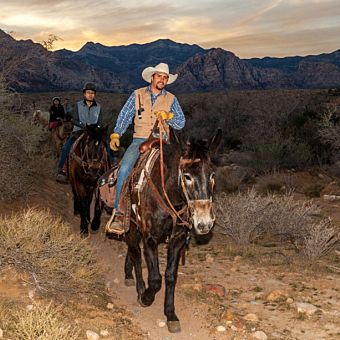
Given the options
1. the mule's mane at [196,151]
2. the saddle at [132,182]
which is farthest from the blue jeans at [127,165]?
the mule's mane at [196,151]

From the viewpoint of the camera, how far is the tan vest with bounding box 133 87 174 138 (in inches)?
261

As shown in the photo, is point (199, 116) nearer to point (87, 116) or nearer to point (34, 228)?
point (87, 116)

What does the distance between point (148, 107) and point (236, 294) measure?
2798 millimetres

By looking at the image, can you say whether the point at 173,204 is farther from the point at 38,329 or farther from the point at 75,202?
the point at 75,202

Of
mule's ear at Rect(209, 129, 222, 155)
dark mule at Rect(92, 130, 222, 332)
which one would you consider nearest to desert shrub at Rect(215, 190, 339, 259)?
dark mule at Rect(92, 130, 222, 332)

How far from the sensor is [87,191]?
34.3ft

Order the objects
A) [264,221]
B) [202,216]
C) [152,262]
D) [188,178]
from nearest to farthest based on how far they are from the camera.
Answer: [202,216] → [188,178] → [152,262] → [264,221]

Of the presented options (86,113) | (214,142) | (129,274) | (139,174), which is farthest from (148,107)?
(86,113)

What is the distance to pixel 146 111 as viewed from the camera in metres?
6.70

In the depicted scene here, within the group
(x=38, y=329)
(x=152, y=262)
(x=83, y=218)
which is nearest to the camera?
(x=38, y=329)

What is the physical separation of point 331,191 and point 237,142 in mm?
12007

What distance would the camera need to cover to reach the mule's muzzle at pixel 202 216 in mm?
4941

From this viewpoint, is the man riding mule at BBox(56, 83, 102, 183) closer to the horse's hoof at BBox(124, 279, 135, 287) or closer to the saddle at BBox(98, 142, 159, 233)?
the saddle at BBox(98, 142, 159, 233)

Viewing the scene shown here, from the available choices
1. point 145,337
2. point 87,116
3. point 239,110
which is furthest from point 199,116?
point 145,337
